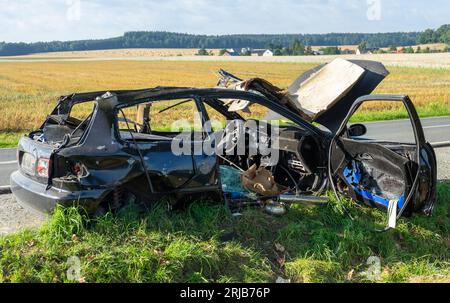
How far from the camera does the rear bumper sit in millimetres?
4738

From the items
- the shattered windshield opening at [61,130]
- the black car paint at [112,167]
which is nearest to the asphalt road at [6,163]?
the shattered windshield opening at [61,130]

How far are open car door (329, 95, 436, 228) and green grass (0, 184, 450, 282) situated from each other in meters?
0.31

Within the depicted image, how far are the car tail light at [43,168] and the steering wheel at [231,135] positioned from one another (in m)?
1.92

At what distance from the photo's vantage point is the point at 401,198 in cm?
534

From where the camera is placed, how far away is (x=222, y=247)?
15.9 feet

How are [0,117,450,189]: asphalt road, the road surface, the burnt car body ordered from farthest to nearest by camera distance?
1. [0,117,450,189]: asphalt road
2. the road surface
3. the burnt car body

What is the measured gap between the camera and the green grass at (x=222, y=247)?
14.2 ft

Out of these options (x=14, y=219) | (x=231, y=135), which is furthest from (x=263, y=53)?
(x=14, y=219)

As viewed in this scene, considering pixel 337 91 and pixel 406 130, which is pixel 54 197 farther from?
pixel 406 130

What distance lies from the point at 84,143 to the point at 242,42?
15457 cm

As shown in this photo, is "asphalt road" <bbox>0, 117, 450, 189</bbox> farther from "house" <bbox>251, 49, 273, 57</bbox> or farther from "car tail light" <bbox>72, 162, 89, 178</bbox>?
"house" <bbox>251, 49, 273, 57</bbox>

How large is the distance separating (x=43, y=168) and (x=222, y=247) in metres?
1.81

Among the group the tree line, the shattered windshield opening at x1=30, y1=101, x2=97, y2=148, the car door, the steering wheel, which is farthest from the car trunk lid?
the tree line

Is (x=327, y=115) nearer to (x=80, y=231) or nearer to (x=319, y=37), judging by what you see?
(x=80, y=231)
